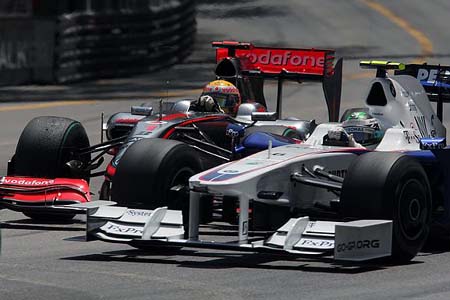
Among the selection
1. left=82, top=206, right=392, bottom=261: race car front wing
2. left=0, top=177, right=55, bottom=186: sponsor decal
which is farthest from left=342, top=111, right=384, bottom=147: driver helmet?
left=0, top=177, right=55, bottom=186: sponsor decal

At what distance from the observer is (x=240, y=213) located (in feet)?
33.4

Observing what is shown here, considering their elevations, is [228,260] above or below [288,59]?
below

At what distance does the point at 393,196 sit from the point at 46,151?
14.1 ft

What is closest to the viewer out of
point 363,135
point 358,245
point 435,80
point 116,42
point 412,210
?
point 358,245

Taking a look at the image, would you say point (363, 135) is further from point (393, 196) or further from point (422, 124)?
point (393, 196)

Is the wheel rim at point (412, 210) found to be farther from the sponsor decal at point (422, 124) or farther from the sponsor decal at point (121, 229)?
the sponsor decal at point (422, 124)

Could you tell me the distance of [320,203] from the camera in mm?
11016

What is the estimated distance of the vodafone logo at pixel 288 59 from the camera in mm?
16953

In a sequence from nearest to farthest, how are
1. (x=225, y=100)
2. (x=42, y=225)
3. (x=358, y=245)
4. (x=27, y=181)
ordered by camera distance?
(x=358, y=245)
(x=42, y=225)
(x=27, y=181)
(x=225, y=100)

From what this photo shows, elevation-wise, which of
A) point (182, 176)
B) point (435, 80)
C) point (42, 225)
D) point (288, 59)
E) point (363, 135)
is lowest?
point (42, 225)

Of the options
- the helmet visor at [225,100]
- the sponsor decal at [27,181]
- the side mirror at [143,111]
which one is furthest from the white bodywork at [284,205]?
the helmet visor at [225,100]

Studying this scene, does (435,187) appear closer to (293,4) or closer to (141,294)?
(141,294)

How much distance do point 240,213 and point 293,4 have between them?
3090 centimetres

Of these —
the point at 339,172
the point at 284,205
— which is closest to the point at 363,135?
the point at 339,172
